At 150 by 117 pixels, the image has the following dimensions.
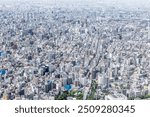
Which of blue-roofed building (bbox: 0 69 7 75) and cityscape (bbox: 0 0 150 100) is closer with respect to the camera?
cityscape (bbox: 0 0 150 100)

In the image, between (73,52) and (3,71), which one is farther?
(73,52)

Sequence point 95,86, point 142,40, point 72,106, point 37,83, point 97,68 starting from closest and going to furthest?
point 72,106 < point 95,86 < point 37,83 < point 97,68 < point 142,40

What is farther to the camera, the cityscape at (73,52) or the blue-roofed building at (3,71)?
the blue-roofed building at (3,71)

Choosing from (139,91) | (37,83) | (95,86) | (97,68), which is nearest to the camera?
(139,91)

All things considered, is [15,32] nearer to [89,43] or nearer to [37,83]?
[89,43]

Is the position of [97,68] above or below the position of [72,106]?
below

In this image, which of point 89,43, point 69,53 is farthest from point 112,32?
point 69,53

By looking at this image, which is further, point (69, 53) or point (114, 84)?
point (69, 53)

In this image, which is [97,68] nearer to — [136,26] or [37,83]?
[37,83]
